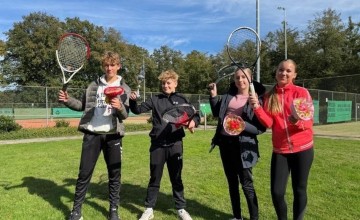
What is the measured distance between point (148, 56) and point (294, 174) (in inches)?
2902

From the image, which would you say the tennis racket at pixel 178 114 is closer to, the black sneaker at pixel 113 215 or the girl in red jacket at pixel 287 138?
the girl in red jacket at pixel 287 138

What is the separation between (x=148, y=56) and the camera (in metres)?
76.8

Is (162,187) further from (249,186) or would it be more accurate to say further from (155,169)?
(249,186)

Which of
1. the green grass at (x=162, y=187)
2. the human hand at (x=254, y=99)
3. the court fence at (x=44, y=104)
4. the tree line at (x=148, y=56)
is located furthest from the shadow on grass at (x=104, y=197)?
the tree line at (x=148, y=56)

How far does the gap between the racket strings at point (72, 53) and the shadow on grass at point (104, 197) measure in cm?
210

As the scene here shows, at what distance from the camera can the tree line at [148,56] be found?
5266cm

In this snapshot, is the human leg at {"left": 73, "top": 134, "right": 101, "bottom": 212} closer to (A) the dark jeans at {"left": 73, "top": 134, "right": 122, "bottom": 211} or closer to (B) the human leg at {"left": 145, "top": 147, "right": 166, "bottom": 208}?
(A) the dark jeans at {"left": 73, "top": 134, "right": 122, "bottom": 211}

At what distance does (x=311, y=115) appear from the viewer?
4184mm

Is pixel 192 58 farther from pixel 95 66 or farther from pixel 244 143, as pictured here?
pixel 244 143

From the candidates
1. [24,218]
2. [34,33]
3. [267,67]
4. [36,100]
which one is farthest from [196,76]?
[24,218]

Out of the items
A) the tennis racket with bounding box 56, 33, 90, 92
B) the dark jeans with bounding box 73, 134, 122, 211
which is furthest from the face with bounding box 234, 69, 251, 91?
the tennis racket with bounding box 56, 33, 90, 92

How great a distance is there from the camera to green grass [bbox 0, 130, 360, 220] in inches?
220

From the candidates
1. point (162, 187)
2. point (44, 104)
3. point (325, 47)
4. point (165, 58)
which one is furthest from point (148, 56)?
point (162, 187)

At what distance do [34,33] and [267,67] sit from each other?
37591 mm
